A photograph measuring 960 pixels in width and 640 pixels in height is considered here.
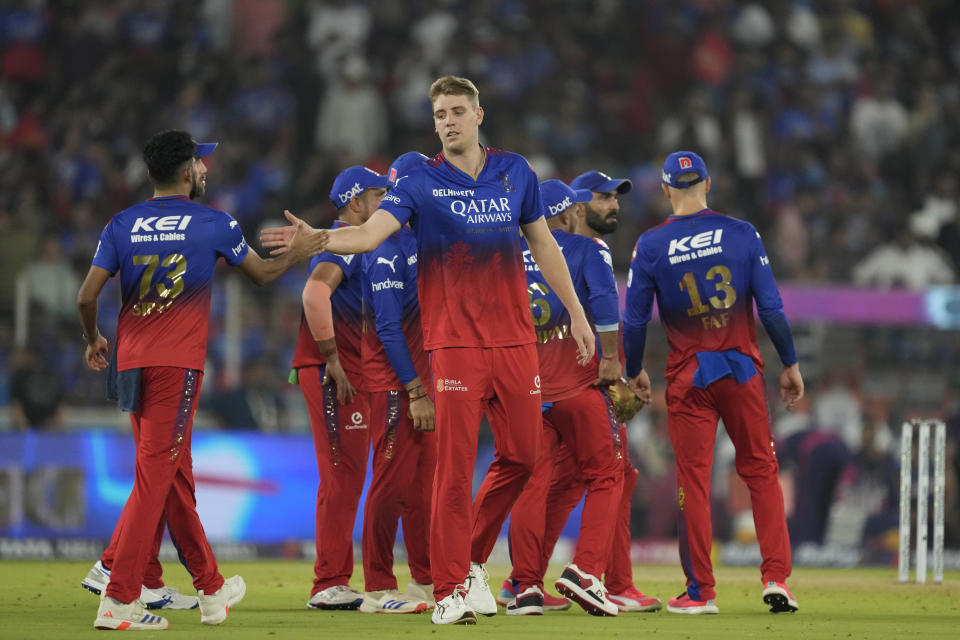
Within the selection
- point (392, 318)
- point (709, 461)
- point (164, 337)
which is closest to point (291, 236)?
point (164, 337)

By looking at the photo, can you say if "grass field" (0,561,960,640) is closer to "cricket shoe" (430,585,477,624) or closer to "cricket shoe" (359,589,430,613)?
"cricket shoe" (430,585,477,624)

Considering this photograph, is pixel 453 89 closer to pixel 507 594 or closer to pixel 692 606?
pixel 507 594

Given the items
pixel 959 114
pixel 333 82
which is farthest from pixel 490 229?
pixel 959 114

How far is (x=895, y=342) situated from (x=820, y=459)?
1.74 meters

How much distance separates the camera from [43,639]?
22.5 feet

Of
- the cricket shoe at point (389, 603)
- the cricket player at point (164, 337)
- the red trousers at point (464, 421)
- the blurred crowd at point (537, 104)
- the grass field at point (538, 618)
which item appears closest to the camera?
the grass field at point (538, 618)

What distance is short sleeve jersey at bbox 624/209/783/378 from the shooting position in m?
9.20

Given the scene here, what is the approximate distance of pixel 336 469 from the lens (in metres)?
9.26

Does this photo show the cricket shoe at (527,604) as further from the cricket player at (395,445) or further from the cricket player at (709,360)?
the cricket player at (709,360)

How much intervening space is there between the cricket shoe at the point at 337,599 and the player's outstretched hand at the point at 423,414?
1321 mm

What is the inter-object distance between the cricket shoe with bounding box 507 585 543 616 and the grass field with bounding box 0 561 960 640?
0.09 m

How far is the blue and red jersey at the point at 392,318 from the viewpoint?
860cm

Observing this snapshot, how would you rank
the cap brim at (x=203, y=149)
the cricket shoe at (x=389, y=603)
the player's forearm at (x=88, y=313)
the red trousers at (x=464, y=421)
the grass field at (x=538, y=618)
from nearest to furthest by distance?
1. the grass field at (x=538, y=618)
2. the red trousers at (x=464, y=421)
3. the player's forearm at (x=88, y=313)
4. the cap brim at (x=203, y=149)
5. the cricket shoe at (x=389, y=603)

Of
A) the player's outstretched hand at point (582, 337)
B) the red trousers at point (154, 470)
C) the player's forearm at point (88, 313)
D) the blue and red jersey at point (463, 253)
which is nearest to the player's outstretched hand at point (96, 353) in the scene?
the player's forearm at point (88, 313)
